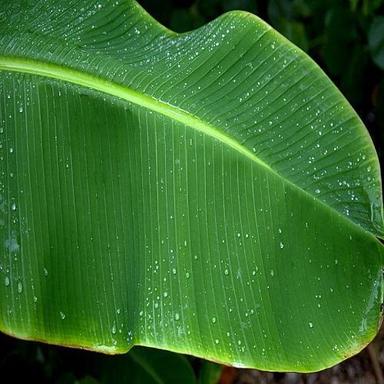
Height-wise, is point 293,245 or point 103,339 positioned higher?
point 293,245

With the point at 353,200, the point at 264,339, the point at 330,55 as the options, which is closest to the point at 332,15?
the point at 330,55

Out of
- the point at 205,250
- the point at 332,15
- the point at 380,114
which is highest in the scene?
the point at 332,15

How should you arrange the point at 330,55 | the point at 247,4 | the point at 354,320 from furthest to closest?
the point at 330,55, the point at 247,4, the point at 354,320

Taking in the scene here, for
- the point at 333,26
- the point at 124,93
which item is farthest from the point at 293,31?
the point at 124,93

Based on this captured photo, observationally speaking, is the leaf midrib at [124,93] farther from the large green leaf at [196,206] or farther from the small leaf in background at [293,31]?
the small leaf in background at [293,31]

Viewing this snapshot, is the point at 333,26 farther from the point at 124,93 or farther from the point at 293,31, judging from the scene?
the point at 124,93

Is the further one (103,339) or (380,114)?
(380,114)

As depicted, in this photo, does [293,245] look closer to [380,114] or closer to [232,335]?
[232,335]

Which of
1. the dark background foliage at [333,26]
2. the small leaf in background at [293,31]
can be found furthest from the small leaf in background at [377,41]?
the small leaf in background at [293,31]
